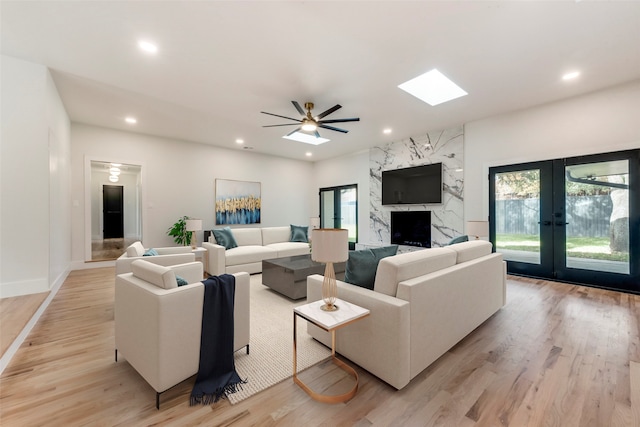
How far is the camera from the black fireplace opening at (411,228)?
5930 millimetres

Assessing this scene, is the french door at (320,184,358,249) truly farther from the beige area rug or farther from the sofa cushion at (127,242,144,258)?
the sofa cushion at (127,242,144,258)

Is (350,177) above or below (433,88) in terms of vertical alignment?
below

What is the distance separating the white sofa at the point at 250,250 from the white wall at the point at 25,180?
2.05 metres

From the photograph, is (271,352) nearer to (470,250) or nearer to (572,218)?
(470,250)

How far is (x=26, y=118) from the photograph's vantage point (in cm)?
309

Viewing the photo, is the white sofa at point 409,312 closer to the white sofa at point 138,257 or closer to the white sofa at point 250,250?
the white sofa at point 138,257

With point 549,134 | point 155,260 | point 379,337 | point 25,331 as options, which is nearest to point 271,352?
point 379,337

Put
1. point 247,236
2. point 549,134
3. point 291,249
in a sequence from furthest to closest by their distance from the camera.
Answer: point 247,236 < point 291,249 < point 549,134

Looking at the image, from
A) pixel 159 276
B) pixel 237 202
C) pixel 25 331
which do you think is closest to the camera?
pixel 159 276

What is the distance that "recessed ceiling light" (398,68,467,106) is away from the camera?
11.8ft

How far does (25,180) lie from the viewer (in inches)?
121

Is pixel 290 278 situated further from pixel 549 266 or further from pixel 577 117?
pixel 577 117

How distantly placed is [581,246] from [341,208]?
5.43 m

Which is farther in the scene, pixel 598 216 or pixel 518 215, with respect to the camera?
pixel 518 215
